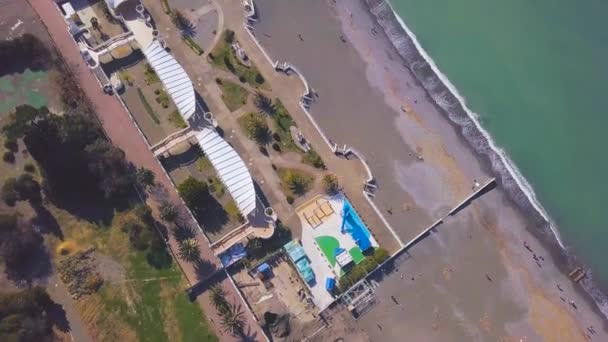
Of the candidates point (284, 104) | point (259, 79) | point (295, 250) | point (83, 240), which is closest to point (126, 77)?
point (259, 79)

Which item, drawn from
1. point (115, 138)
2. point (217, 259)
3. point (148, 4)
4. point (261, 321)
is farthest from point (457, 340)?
point (148, 4)

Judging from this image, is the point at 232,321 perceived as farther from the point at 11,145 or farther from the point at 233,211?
the point at 11,145

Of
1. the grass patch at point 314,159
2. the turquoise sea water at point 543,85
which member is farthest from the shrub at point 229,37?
the turquoise sea water at point 543,85

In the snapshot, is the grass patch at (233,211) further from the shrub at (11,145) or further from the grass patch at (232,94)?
the shrub at (11,145)

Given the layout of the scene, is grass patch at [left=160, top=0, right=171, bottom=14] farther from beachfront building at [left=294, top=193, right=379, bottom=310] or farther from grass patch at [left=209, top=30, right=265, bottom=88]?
beachfront building at [left=294, top=193, right=379, bottom=310]

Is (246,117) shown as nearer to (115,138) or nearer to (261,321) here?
(115,138)

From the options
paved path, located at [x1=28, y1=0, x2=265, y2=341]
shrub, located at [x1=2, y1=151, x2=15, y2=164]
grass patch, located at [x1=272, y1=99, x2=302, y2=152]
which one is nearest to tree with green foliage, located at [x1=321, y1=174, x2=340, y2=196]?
grass patch, located at [x1=272, y1=99, x2=302, y2=152]
